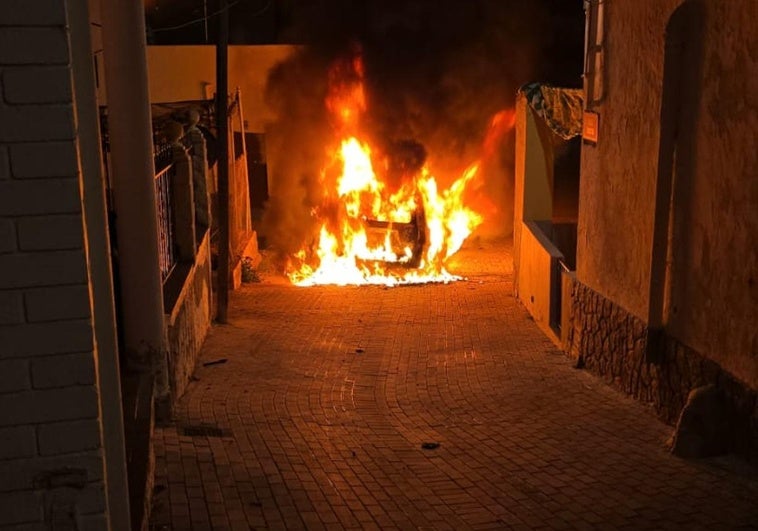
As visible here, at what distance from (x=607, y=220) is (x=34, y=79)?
7197mm

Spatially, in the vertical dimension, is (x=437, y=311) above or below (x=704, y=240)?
below

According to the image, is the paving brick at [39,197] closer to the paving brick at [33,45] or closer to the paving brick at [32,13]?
the paving brick at [33,45]

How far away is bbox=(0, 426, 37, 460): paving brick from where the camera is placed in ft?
10.6

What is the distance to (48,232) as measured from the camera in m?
3.12

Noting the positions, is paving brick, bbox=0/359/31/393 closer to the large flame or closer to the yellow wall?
the large flame

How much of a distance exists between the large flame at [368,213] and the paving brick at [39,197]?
619 inches

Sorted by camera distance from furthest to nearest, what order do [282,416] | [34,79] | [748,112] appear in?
[282,416]
[748,112]
[34,79]

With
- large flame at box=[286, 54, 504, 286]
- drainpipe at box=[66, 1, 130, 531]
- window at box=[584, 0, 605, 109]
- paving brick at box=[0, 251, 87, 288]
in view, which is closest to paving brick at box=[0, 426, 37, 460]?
drainpipe at box=[66, 1, 130, 531]

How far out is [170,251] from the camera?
9.72m

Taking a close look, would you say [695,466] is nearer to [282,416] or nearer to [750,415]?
[750,415]

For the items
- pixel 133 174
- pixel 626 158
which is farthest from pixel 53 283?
pixel 626 158

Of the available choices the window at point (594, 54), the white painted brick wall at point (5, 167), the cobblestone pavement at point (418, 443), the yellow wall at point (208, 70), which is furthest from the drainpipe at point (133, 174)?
the yellow wall at point (208, 70)

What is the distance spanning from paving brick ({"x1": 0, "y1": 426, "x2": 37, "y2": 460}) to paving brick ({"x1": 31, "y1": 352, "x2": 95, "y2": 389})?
185 millimetres

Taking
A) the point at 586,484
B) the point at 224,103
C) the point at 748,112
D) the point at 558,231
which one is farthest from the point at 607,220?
the point at 224,103
